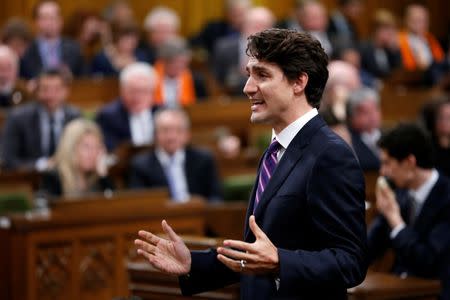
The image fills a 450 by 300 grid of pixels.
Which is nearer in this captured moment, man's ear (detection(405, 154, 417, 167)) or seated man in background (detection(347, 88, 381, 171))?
man's ear (detection(405, 154, 417, 167))

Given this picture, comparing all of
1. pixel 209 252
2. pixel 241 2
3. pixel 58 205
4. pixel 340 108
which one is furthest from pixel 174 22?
pixel 209 252

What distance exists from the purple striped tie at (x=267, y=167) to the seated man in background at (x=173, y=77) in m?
5.62

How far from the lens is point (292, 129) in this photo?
2545 millimetres

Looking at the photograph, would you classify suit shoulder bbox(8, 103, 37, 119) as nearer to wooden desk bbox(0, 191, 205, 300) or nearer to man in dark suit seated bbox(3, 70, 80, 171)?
man in dark suit seated bbox(3, 70, 80, 171)

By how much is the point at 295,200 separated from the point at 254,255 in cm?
20

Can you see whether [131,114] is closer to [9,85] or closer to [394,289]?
[9,85]

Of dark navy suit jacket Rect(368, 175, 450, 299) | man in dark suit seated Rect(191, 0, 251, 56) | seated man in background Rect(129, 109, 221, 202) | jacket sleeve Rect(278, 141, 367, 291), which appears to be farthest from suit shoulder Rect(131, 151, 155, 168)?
man in dark suit seated Rect(191, 0, 251, 56)

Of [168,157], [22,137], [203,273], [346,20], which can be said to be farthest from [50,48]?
[203,273]

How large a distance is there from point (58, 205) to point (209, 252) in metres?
2.78

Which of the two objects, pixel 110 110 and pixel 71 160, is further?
pixel 110 110

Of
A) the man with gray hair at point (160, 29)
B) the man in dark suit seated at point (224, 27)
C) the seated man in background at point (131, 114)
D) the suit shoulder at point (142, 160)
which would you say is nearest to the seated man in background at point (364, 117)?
the suit shoulder at point (142, 160)

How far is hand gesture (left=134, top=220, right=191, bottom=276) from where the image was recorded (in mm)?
2582

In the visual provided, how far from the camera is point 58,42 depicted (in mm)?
9141

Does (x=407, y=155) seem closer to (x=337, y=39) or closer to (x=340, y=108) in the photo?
(x=340, y=108)
